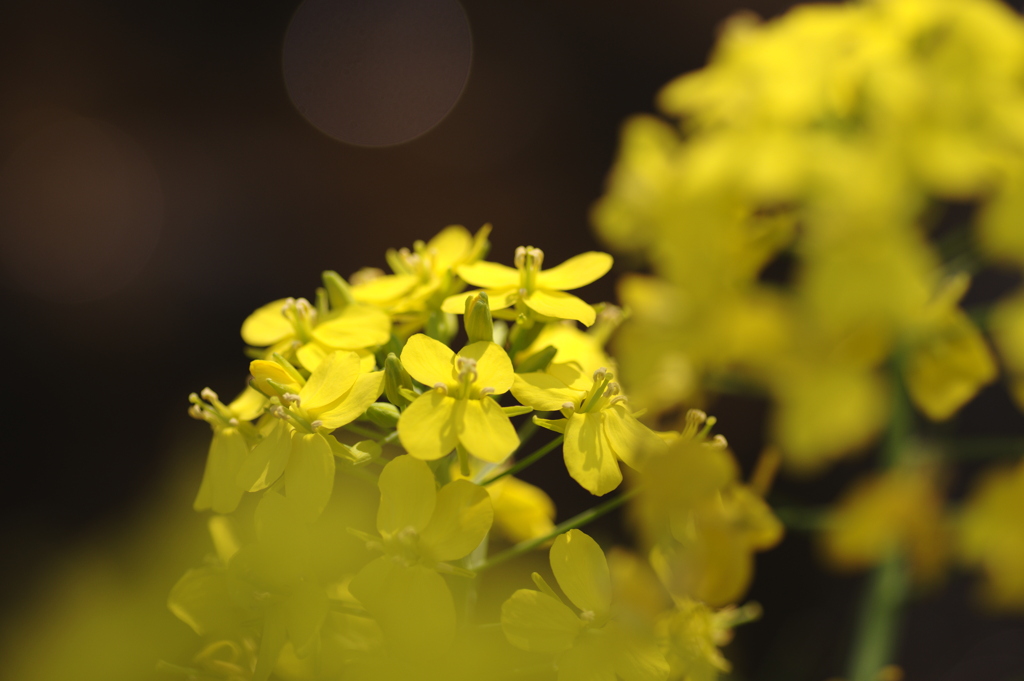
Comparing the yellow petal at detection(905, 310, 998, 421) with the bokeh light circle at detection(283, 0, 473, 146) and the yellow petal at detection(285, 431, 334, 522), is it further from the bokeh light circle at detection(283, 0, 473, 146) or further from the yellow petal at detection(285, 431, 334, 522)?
the bokeh light circle at detection(283, 0, 473, 146)

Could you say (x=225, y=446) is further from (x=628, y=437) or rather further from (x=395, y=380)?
(x=628, y=437)

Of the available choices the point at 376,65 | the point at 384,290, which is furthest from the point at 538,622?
the point at 376,65

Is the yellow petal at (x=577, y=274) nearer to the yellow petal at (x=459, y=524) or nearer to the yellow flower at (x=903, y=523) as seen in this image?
the yellow petal at (x=459, y=524)

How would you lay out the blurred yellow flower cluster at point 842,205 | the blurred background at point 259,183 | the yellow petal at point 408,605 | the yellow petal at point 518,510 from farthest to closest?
the blurred background at point 259,183, the blurred yellow flower cluster at point 842,205, the yellow petal at point 518,510, the yellow petal at point 408,605

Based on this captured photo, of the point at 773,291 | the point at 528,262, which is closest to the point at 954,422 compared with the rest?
the point at 773,291

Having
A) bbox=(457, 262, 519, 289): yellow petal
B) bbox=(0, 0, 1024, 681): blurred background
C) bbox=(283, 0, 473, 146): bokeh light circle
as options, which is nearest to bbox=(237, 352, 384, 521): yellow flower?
bbox=(457, 262, 519, 289): yellow petal

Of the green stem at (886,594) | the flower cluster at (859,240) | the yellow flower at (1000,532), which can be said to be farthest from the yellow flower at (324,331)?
the yellow flower at (1000,532)
